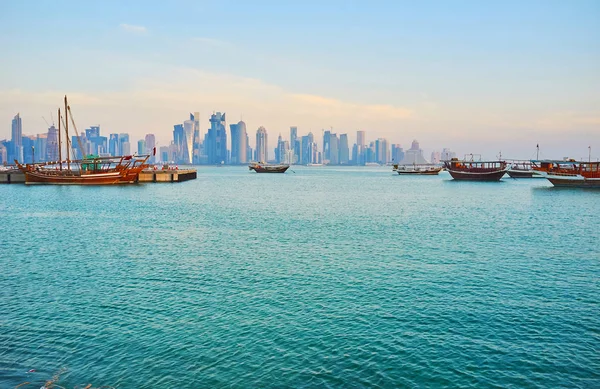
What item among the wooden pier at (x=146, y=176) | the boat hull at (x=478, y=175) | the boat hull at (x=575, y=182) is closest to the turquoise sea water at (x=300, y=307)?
the boat hull at (x=575, y=182)

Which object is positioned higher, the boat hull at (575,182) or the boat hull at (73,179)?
the boat hull at (73,179)

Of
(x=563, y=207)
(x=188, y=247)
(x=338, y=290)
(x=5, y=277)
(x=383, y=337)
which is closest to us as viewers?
(x=383, y=337)

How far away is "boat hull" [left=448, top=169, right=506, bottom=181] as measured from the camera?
150 metres

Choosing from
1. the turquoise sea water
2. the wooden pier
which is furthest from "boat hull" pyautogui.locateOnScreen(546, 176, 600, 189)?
the wooden pier

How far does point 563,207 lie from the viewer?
69938 millimetres

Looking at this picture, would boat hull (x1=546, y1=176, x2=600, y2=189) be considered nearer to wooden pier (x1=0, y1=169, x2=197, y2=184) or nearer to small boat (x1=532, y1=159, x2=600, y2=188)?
small boat (x1=532, y1=159, x2=600, y2=188)

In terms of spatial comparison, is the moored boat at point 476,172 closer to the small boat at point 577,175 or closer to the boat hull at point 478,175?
the boat hull at point 478,175

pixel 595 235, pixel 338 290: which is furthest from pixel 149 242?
pixel 595 235

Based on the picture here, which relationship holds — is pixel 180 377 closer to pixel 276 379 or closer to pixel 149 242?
pixel 276 379

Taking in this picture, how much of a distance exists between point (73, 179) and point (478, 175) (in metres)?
121

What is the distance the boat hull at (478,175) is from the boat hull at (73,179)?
4215 inches

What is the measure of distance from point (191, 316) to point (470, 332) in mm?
12688

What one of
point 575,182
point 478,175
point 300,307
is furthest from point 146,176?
point 300,307

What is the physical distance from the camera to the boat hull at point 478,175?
490 ft
